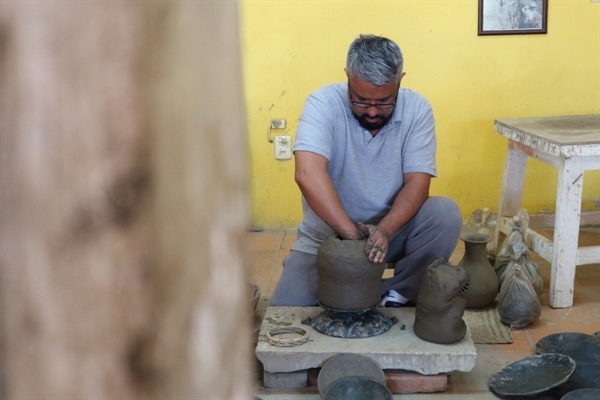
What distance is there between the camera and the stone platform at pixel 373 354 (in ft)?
8.80

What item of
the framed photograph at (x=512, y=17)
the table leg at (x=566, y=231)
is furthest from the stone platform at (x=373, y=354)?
the framed photograph at (x=512, y=17)

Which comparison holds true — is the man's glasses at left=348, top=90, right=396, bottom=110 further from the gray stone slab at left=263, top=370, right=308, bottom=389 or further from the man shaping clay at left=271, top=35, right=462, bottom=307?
the gray stone slab at left=263, top=370, right=308, bottom=389

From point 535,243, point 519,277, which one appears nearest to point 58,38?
point 519,277

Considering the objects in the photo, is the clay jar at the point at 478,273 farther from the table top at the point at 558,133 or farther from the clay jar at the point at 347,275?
the clay jar at the point at 347,275

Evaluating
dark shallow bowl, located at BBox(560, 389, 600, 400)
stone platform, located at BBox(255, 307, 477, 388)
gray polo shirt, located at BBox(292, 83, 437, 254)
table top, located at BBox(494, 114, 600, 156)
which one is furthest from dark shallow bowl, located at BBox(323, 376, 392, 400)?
table top, located at BBox(494, 114, 600, 156)

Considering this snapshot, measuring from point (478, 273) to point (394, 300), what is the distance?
49 centimetres

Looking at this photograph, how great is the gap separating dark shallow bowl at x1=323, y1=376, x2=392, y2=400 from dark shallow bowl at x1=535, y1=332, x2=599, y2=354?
876mm

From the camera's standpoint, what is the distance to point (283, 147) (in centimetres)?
488

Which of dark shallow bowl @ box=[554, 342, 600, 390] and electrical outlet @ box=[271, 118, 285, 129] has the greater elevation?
electrical outlet @ box=[271, 118, 285, 129]

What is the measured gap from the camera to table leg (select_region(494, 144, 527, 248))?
417 centimetres

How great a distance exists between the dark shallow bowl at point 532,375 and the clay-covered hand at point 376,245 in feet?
2.13

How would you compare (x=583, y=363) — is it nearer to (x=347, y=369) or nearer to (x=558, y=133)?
(x=347, y=369)

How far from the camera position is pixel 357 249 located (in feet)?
9.12

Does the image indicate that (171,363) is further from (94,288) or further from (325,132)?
(325,132)
